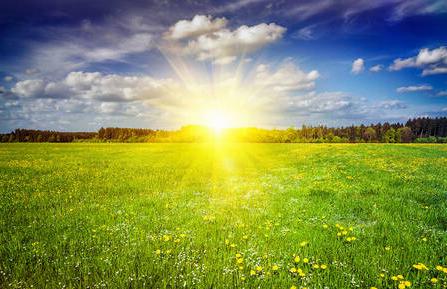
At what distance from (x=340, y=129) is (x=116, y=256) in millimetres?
164891

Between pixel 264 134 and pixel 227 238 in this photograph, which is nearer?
pixel 227 238

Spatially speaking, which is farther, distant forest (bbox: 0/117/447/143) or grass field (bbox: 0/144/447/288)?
distant forest (bbox: 0/117/447/143)

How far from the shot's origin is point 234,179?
1906 cm

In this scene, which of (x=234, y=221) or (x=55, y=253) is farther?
(x=234, y=221)

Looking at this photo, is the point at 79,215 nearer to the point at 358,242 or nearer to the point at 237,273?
the point at 237,273

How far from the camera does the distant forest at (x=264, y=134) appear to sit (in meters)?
135

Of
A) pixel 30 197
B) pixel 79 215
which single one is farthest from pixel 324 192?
pixel 30 197

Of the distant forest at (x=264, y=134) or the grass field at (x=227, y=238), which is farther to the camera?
the distant forest at (x=264, y=134)

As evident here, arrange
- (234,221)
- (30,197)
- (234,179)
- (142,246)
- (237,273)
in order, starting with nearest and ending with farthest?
(237,273), (142,246), (234,221), (30,197), (234,179)

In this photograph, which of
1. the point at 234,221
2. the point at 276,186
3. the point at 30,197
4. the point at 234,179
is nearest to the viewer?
the point at 234,221

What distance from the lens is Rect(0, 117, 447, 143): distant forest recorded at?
135 m

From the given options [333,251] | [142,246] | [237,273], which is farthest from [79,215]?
[333,251]

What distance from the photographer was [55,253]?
22.5 feet

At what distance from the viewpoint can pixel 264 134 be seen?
140 m
